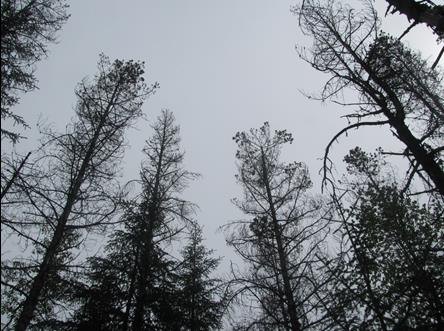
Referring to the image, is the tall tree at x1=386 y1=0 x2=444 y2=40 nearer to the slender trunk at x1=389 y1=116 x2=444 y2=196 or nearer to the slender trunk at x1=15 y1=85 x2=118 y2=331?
the slender trunk at x1=389 y1=116 x2=444 y2=196

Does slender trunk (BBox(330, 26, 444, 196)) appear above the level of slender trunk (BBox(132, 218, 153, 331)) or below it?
below

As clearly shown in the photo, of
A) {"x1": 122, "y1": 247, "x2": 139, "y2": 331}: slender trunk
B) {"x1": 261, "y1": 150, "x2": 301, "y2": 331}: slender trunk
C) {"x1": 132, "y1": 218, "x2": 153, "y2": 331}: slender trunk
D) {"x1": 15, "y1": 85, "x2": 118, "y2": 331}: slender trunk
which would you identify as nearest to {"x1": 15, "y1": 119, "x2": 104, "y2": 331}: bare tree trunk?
{"x1": 15, "y1": 85, "x2": 118, "y2": 331}: slender trunk

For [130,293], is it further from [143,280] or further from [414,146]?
[414,146]

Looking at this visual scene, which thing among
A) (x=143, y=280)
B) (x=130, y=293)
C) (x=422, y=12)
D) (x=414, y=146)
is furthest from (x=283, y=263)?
(x=422, y=12)

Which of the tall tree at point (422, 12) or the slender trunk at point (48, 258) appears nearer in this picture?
the tall tree at point (422, 12)

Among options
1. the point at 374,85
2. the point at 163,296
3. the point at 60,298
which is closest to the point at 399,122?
the point at 374,85

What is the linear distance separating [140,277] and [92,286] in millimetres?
1416

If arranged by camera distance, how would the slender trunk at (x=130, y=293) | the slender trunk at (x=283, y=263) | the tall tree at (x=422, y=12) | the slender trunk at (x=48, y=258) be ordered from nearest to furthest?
1. the tall tree at (x=422, y=12)
2. the slender trunk at (x=48, y=258)
3. the slender trunk at (x=283, y=263)
4. the slender trunk at (x=130, y=293)

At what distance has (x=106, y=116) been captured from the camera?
33.1 ft

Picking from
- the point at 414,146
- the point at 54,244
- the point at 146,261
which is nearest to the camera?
the point at 414,146

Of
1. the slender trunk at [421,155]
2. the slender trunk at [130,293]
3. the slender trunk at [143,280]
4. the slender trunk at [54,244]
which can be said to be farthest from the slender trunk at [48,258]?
the slender trunk at [421,155]

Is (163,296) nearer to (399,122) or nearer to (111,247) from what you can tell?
(111,247)

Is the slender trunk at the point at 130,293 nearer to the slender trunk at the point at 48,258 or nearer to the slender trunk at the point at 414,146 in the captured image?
the slender trunk at the point at 48,258

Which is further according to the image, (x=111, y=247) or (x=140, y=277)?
(x=111, y=247)
